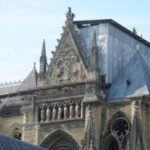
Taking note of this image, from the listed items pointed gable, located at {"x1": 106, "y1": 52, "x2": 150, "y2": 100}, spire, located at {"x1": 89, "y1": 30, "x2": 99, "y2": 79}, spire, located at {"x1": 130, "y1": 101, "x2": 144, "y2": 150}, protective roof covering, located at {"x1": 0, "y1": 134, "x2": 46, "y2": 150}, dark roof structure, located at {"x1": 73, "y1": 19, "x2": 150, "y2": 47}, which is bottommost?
protective roof covering, located at {"x1": 0, "y1": 134, "x2": 46, "y2": 150}

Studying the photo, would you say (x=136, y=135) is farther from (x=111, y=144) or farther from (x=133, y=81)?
(x=133, y=81)

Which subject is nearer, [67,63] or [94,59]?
[94,59]

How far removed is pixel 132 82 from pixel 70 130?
519 cm

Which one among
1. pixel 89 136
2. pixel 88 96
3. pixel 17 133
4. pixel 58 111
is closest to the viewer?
pixel 89 136

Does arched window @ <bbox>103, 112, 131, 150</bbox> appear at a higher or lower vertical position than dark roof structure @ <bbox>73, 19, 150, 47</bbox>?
lower

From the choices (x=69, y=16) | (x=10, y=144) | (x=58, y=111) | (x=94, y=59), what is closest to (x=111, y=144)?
(x=58, y=111)

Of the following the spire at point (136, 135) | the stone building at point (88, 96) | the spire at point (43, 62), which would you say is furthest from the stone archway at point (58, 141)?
the spire at point (136, 135)

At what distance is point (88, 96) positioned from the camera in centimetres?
4322

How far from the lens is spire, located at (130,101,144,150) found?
40.0 metres

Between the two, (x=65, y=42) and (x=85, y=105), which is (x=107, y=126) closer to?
(x=85, y=105)

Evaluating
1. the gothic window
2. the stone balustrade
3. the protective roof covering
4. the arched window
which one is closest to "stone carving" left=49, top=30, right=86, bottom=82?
the stone balustrade

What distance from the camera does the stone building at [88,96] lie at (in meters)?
42.1

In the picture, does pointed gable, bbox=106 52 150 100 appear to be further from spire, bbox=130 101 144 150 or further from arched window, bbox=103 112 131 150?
spire, bbox=130 101 144 150

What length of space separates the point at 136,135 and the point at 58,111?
628 cm
